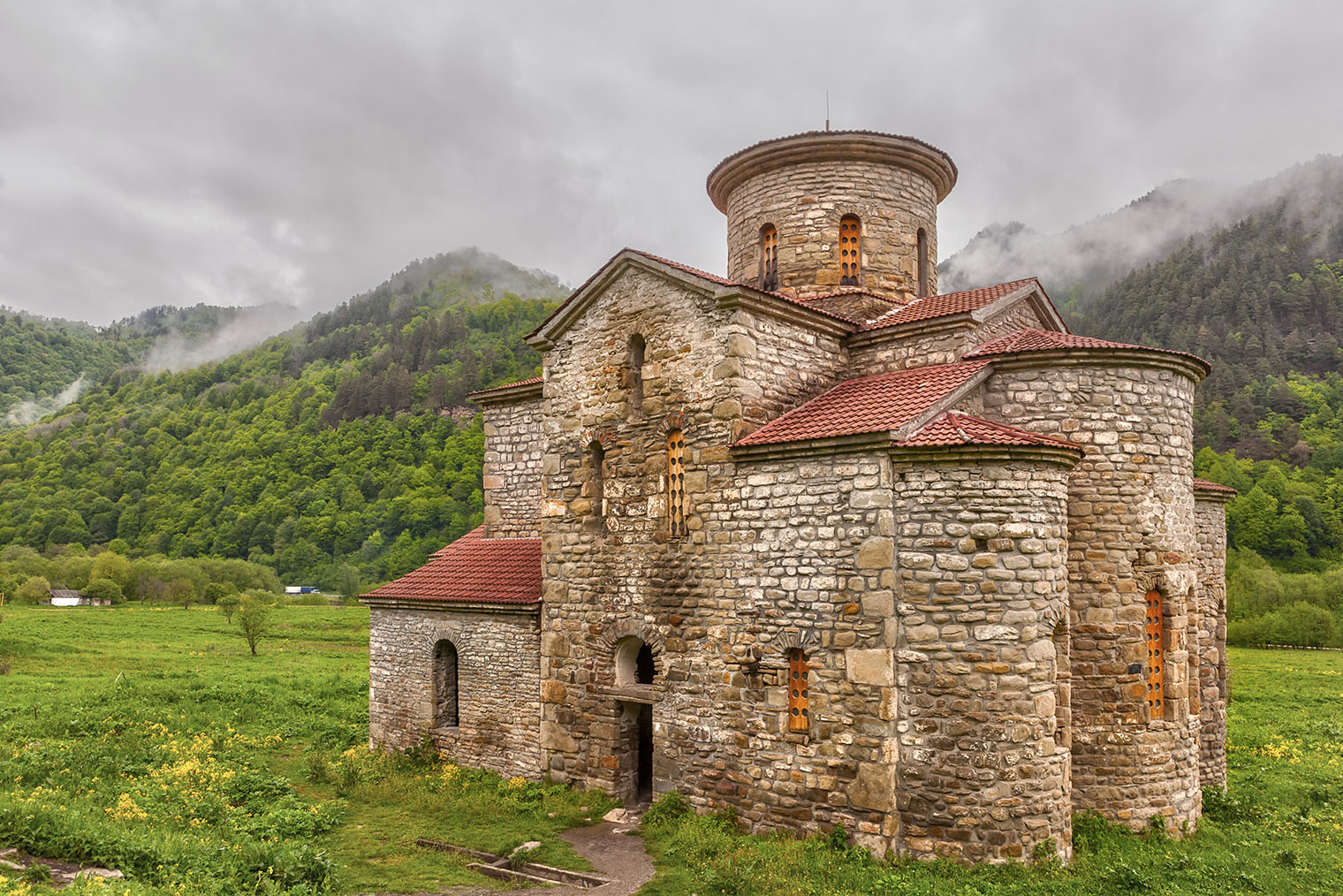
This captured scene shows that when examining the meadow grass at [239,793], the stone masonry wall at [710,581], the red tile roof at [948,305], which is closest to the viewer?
the meadow grass at [239,793]

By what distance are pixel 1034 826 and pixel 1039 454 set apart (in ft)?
13.9

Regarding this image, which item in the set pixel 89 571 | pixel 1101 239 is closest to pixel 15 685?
pixel 89 571

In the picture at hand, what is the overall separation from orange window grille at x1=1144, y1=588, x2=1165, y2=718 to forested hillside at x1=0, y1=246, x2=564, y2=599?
51.2 metres

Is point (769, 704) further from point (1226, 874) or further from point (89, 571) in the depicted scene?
point (89, 571)

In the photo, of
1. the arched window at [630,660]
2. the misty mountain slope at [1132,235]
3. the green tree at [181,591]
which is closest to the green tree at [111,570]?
the green tree at [181,591]

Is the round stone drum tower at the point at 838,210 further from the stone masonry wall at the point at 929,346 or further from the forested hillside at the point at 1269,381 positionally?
the forested hillside at the point at 1269,381

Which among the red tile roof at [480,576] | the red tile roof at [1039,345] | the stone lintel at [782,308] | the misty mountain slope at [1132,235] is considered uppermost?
the misty mountain slope at [1132,235]

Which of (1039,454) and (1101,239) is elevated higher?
(1101,239)

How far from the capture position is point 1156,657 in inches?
464

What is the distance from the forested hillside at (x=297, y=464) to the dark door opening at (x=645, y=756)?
47722mm

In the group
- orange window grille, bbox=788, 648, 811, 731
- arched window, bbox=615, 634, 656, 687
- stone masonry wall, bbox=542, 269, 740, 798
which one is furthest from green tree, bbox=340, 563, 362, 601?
orange window grille, bbox=788, 648, 811, 731

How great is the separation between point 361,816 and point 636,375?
770 cm

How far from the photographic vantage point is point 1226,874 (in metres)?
9.88

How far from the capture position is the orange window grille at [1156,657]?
38.2 ft
